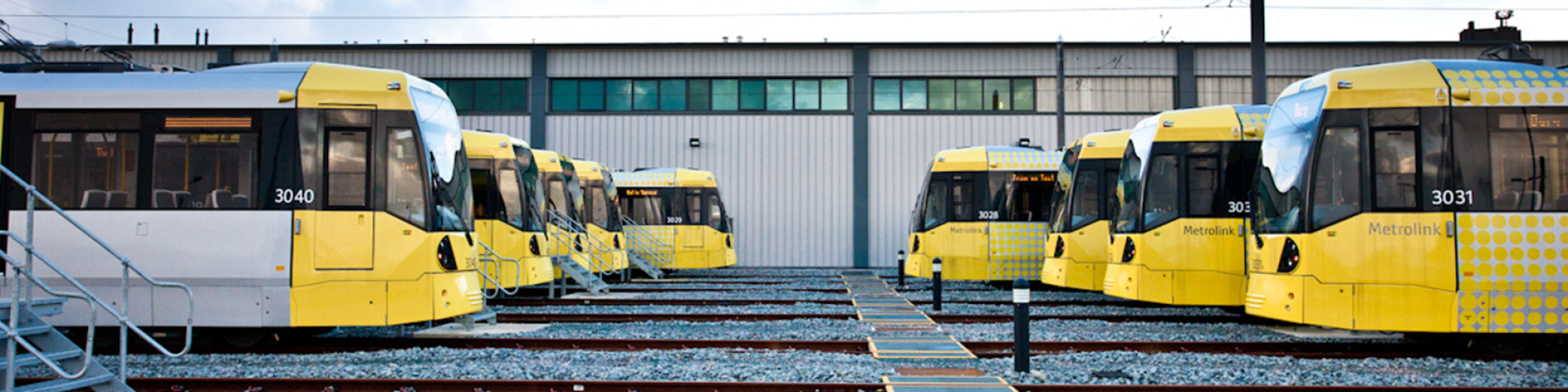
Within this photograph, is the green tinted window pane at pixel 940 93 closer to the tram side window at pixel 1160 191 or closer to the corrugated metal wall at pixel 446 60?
the corrugated metal wall at pixel 446 60

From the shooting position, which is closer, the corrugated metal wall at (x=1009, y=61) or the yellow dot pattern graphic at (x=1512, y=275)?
the yellow dot pattern graphic at (x=1512, y=275)

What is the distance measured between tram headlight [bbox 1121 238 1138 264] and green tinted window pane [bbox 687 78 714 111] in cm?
1918

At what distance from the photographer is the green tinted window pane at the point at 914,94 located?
30.8 meters

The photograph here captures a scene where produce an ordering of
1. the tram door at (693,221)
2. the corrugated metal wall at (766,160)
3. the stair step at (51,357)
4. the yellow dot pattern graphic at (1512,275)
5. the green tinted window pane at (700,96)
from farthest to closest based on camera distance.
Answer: the green tinted window pane at (700,96), the corrugated metal wall at (766,160), the tram door at (693,221), the yellow dot pattern graphic at (1512,275), the stair step at (51,357)

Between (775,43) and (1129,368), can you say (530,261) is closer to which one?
(1129,368)

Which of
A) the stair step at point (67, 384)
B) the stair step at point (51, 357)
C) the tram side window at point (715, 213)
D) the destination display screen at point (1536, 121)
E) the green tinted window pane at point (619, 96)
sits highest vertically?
the green tinted window pane at point (619, 96)

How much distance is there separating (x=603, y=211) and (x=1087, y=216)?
1009 centimetres

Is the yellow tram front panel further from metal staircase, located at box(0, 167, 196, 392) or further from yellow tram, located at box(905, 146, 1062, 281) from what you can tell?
yellow tram, located at box(905, 146, 1062, 281)

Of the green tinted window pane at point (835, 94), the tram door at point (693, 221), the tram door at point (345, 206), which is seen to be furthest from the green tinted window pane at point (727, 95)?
the tram door at point (345, 206)

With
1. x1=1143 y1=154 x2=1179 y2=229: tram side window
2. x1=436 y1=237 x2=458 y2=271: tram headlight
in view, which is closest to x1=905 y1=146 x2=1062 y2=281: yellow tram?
x1=1143 y1=154 x2=1179 y2=229: tram side window

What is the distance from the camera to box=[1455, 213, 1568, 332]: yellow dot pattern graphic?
8711 millimetres

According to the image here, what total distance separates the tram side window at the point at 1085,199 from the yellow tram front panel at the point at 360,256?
9.50m

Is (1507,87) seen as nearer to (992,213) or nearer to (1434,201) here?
(1434,201)

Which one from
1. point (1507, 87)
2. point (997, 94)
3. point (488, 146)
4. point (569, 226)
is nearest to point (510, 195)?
point (488, 146)
